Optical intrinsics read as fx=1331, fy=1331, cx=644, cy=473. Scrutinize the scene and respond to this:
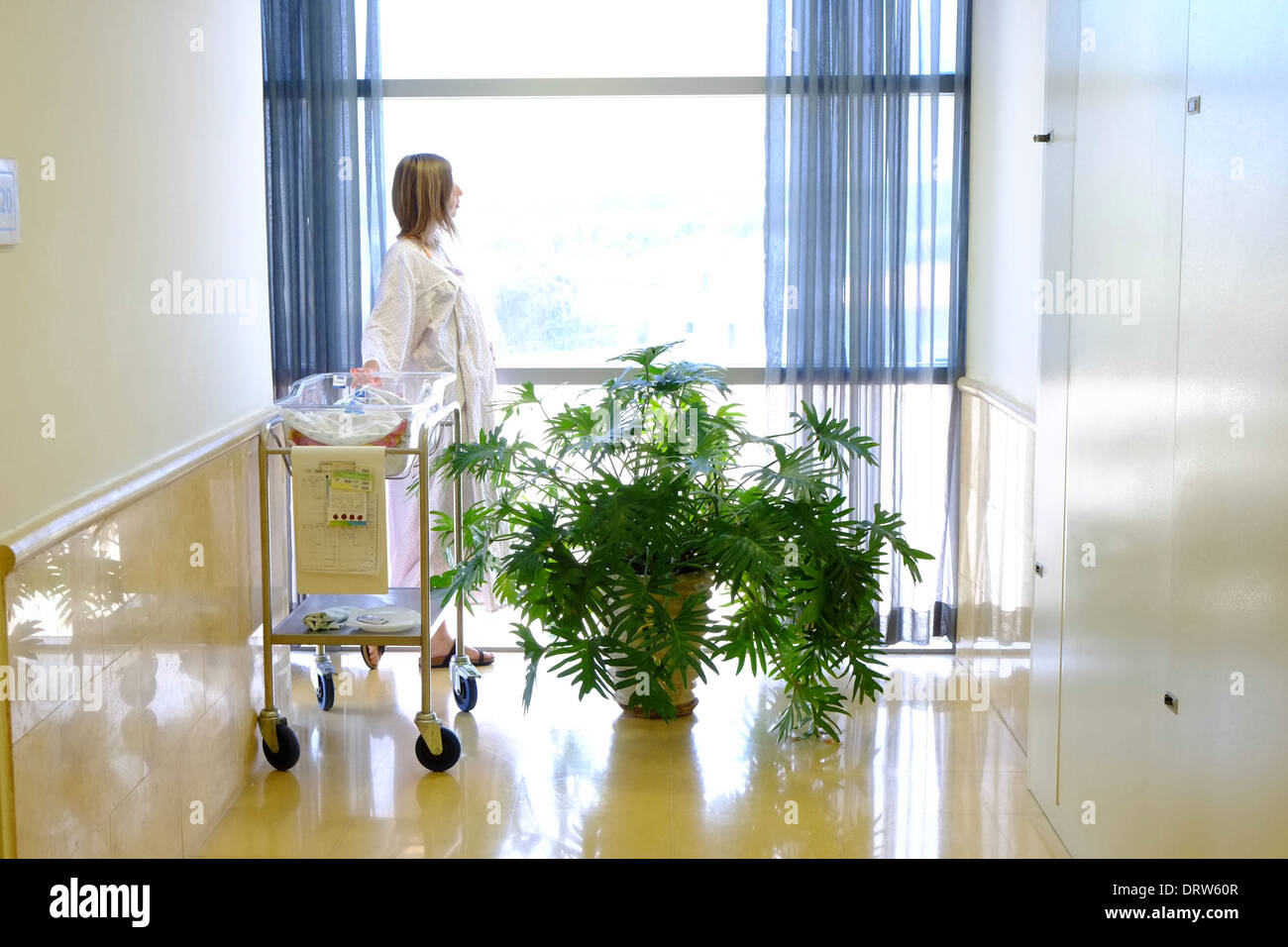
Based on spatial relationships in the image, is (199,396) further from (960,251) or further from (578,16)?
(960,251)

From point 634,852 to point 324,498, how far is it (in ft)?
3.47

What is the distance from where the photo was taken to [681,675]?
360 cm

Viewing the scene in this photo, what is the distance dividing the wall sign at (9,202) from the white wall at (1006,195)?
2.27 metres

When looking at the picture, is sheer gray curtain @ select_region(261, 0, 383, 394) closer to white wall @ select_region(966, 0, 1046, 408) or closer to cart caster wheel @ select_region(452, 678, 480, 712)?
cart caster wheel @ select_region(452, 678, 480, 712)

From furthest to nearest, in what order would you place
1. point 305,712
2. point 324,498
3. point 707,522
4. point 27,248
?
point 305,712 → point 707,522 → point 324,498 → point 27,248

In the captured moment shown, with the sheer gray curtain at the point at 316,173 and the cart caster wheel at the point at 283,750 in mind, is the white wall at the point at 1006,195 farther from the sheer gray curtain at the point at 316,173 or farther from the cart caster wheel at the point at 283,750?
the cart caster wheel at the point at 283,750

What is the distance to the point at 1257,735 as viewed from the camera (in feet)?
6.06

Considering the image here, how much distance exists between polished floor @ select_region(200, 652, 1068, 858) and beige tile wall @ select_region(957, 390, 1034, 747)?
→ 156 mm

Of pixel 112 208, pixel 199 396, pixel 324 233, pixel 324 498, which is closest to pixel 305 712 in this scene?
pixel 324 498

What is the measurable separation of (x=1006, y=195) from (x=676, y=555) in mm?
1393

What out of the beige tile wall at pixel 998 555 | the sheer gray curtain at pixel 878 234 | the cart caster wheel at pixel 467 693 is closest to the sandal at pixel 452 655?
the cart caster wheel at pixel 467 693

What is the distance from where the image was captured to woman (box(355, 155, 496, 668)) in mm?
3949

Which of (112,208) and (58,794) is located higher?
(112,208)

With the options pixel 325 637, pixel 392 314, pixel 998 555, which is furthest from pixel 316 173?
pixel 998 555
